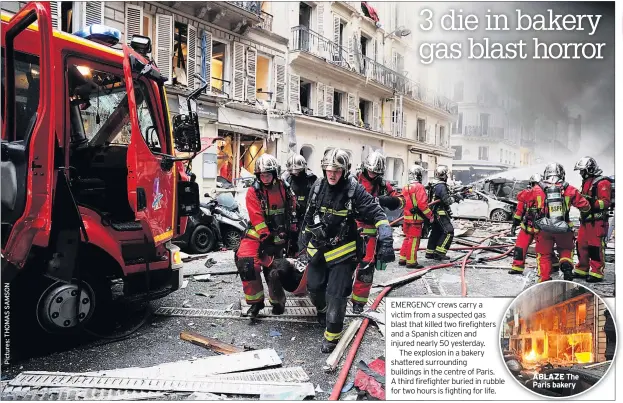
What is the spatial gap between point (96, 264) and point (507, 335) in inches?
116

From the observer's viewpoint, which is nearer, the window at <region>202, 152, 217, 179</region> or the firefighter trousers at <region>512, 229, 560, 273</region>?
the firefighter trousers at <region>512, 229, 560, 273</region>

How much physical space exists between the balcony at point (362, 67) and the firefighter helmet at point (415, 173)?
49.4 inches

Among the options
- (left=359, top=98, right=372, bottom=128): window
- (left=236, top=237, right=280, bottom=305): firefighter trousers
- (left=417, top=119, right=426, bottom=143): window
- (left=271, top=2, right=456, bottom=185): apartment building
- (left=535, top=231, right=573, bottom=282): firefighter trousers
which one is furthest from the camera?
(left=359, top=98, right=372, bottom=128): window

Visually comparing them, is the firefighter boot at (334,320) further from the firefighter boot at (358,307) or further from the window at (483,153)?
the window at (483,153)

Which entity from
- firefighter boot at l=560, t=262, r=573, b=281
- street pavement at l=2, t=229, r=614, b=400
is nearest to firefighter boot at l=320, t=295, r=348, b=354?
street pavement at l=2, t=229, r=614, b=400

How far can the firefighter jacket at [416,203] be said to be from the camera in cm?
629

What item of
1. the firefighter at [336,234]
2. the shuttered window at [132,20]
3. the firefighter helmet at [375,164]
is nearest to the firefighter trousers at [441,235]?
the firefighter helmet at [375,164]

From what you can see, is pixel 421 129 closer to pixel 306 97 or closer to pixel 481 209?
pixel 481 209

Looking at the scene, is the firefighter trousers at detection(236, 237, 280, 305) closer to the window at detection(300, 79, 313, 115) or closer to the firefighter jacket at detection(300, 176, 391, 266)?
the firefighter jacket at detection(300, 176, 391, 266)

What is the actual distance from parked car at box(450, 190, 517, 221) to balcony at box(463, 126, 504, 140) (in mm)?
3993

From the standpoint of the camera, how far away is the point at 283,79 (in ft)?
29.3

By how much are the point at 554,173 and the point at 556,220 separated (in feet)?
2.24

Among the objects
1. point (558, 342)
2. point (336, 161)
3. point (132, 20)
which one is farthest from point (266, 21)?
point (558, 342)

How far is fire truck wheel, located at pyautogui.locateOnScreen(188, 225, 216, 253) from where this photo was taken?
6680mm
